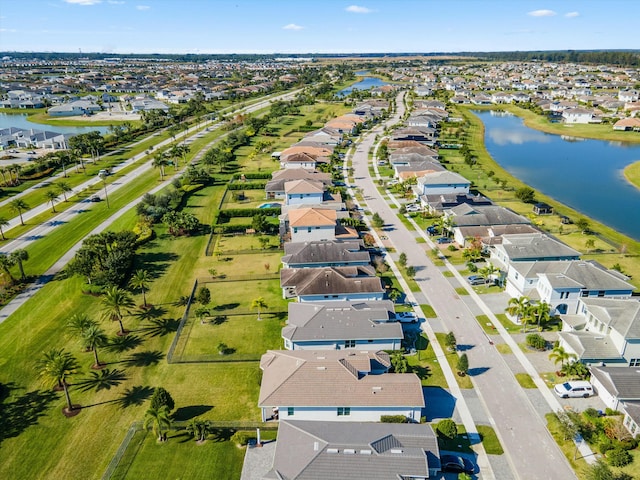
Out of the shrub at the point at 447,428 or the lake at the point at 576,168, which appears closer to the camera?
the shrub at the point at 447,428

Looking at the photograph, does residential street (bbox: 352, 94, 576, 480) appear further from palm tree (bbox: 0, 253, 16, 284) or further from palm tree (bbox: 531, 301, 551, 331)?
palm tree (bbox: 0, 253, 16, 284)

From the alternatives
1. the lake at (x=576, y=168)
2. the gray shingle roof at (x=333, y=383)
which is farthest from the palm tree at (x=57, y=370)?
the lake at (x=576, y=168)

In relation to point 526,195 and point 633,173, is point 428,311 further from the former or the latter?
point 633,173

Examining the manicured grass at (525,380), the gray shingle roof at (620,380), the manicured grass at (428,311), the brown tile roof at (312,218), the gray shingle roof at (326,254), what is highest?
the brown tile roof at (312,218)

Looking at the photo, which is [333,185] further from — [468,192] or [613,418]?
[613,418]

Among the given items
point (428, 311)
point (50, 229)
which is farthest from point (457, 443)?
→ point (50, 229)

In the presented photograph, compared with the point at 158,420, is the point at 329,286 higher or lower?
higher

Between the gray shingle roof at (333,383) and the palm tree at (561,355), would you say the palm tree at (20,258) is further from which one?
the palm tree at (561,355)

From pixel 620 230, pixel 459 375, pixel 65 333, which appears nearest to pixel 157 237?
pixel 65 333
